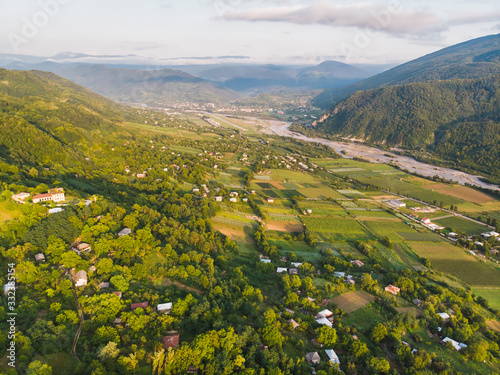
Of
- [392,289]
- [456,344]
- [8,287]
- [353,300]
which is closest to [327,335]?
[353,300]

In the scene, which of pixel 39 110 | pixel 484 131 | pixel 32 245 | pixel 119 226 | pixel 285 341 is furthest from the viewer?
pixel 484 131

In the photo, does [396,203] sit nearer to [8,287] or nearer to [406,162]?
[406,162]

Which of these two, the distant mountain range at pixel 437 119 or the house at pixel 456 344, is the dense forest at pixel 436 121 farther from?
the house at pixel 456 344

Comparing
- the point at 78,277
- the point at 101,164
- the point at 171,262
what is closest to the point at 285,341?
the point at 171,262

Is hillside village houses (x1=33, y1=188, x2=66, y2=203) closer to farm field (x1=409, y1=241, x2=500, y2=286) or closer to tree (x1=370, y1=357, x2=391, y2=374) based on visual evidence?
tree (x1=370, y1=357, x2=391, y2=374)

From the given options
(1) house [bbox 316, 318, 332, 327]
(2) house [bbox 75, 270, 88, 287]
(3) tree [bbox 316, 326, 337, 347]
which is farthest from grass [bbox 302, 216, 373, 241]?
(2) house [bbox 75, 270, 88, 287]

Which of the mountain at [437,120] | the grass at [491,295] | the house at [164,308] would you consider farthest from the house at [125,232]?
the mountain at [437,120]

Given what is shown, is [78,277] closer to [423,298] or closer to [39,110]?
[423,298]
